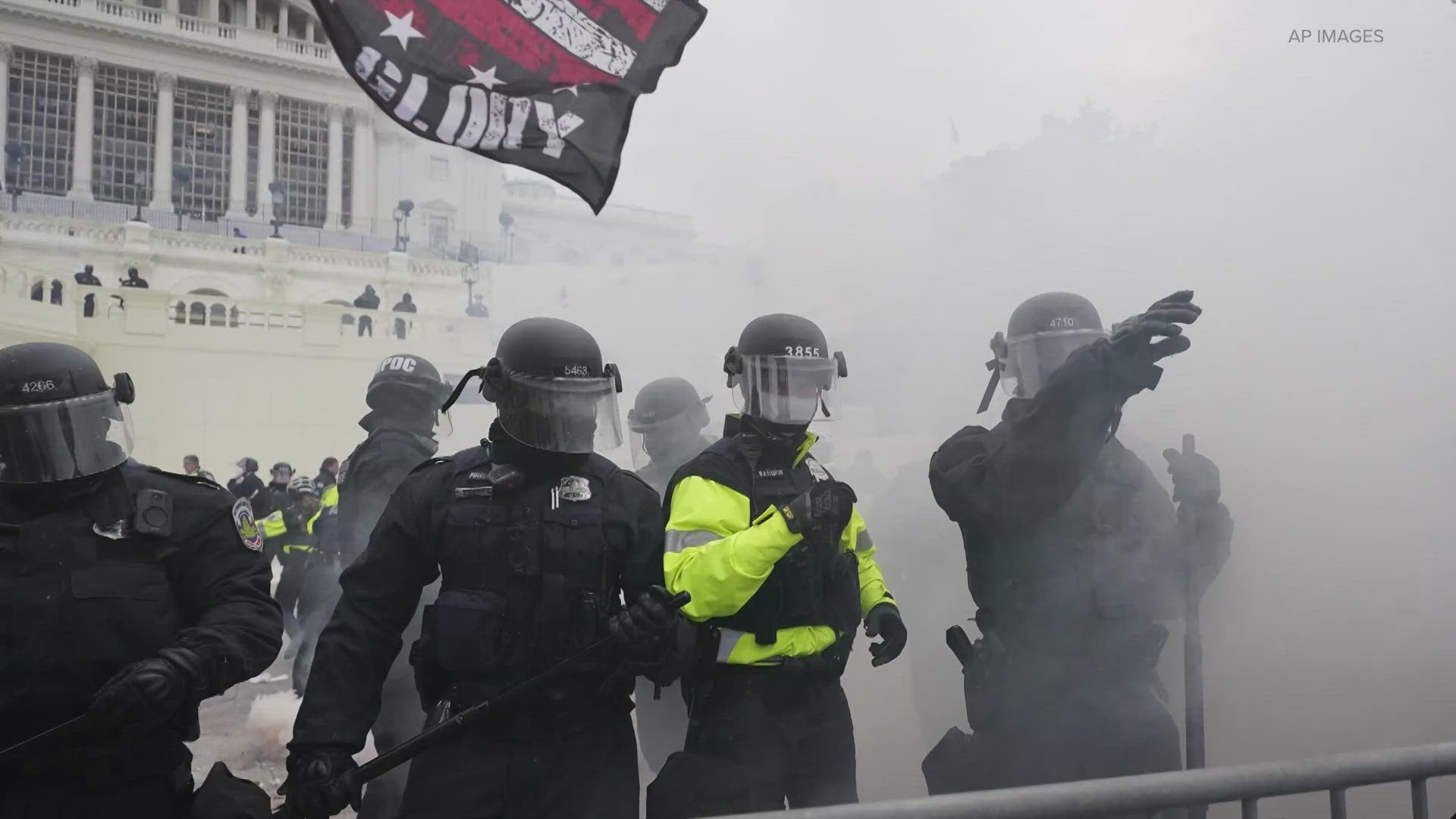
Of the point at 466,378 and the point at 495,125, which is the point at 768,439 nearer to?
the point at 466,378

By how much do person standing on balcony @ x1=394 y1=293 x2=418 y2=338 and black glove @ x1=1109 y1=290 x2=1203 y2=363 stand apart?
516 cm

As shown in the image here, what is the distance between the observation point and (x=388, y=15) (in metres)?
2.58

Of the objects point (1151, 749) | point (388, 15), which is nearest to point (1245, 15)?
point (1151, 749)

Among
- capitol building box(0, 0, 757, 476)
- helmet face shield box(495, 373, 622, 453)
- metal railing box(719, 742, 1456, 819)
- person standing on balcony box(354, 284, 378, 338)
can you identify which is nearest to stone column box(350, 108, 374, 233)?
capitol building box(0, 0, 757, 476)

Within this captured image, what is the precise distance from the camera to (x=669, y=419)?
3.98 meters

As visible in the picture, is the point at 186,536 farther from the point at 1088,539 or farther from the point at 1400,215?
the point at 1400,215

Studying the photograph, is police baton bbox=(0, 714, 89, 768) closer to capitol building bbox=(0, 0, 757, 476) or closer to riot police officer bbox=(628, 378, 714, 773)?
riot police officer bbox=(628, 378, 714, 773)

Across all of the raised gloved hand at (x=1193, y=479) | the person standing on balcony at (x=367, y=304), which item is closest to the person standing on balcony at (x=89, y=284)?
the person standing on balcony at (x=367, y=304)

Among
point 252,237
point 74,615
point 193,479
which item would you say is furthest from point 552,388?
point 252,237

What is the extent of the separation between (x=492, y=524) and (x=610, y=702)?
460mm

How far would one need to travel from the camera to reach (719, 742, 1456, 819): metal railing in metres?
1.50

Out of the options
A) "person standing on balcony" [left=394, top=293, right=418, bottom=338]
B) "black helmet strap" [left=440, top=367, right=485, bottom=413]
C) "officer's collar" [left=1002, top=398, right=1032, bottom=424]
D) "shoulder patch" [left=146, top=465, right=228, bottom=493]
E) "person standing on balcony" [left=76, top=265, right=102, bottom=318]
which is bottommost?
"shoulder patch" [left=146, top=465, right=228, bottom=493]

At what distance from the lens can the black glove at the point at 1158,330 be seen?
2135mm

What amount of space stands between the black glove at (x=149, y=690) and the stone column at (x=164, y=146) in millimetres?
7356
